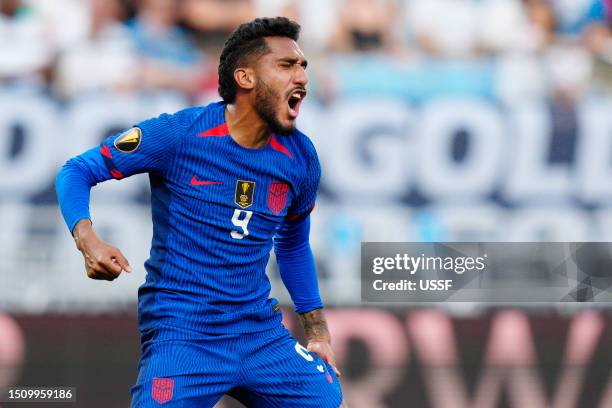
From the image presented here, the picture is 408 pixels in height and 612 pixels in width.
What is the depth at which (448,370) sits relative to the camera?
6.59 metres

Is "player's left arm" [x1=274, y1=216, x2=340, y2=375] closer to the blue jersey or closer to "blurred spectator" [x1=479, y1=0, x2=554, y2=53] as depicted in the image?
the blue jersey

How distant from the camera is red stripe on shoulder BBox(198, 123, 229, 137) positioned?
3.58m

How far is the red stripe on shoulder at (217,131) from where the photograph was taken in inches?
141

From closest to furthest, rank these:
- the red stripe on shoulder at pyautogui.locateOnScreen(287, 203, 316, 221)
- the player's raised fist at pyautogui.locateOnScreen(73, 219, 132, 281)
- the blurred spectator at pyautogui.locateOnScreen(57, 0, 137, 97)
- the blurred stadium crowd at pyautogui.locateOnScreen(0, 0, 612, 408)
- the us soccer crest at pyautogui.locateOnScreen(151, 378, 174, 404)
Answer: the player's raised fist at pyautogui.locateOnScreen(73, 219, 132, 281)
the us soccer crest at pyautogui.locateOnScreen(151, 378, 174, 404)
the red stripe on shoulder at pyautogui.locateOnScreen(287, 203, 316, 221)
the blurred stadium crowd at pyautogui.locateOnScreen(0, 0, 612, 408)
the blurred spectator at pyautogui.locateOnScreen(57, 0, 137, 97)

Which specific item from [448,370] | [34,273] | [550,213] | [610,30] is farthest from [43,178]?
[610,30]

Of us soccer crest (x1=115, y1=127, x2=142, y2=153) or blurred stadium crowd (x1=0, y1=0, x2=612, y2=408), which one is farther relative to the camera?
blurred stadium crowd (x1=0, y1=0, x2=612, y2=408)

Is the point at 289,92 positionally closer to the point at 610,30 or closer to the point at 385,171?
the point at 385,171

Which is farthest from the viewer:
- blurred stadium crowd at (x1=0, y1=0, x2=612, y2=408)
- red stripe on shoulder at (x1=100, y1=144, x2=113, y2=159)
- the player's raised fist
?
blurred stadium crowd at (x1=0, y1=0, x2=612, y2=408)

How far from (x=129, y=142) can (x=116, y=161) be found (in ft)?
0.25

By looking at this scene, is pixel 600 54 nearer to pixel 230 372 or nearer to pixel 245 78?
pixel 245 78

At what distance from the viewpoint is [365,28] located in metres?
6.77

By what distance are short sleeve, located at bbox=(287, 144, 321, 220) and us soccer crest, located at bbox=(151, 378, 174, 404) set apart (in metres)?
0.79

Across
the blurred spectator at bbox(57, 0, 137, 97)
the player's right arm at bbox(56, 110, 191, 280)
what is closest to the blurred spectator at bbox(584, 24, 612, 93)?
the blurred spectator at bbox(57, 0, 137, 97)

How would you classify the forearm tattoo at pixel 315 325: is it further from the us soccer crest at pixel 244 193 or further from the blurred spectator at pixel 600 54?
the blurred spectator at pixel 600 54
